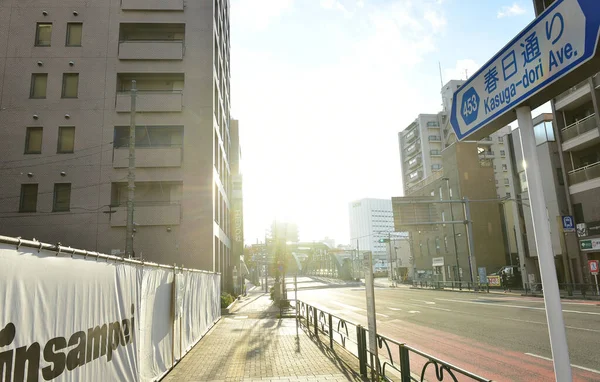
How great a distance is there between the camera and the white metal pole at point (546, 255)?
253cm

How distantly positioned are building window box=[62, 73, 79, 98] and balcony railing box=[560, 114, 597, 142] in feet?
125

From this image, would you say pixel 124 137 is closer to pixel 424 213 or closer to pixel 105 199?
pixel 105 199

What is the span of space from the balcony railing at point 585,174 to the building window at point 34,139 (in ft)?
132

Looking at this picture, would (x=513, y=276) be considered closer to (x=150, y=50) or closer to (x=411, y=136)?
(x=150, y=50)

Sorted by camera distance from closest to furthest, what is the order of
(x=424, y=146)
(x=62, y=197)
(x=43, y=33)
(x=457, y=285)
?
(x=62, y=197) < (x=43, y=33) < (x=457, y=285) < (x=424, y=146)

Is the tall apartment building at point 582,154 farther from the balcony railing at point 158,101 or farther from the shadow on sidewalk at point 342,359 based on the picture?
the balcony railing at point 158,101

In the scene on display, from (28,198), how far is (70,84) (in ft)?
28.9

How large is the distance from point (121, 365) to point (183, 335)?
561 centimetres

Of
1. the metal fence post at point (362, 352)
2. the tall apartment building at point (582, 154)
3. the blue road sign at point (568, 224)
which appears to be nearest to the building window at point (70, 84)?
the metal fence post at point (362, 352)

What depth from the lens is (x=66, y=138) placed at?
89.8 ft

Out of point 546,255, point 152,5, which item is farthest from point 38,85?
point 546,255

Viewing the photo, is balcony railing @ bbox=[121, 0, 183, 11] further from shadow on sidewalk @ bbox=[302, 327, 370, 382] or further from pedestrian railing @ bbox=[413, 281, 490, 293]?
pedestrian railing @ bbox=[413, 281, 490, 293]

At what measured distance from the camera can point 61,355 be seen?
174 inches

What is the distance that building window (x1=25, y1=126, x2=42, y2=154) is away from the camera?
2697 cm
